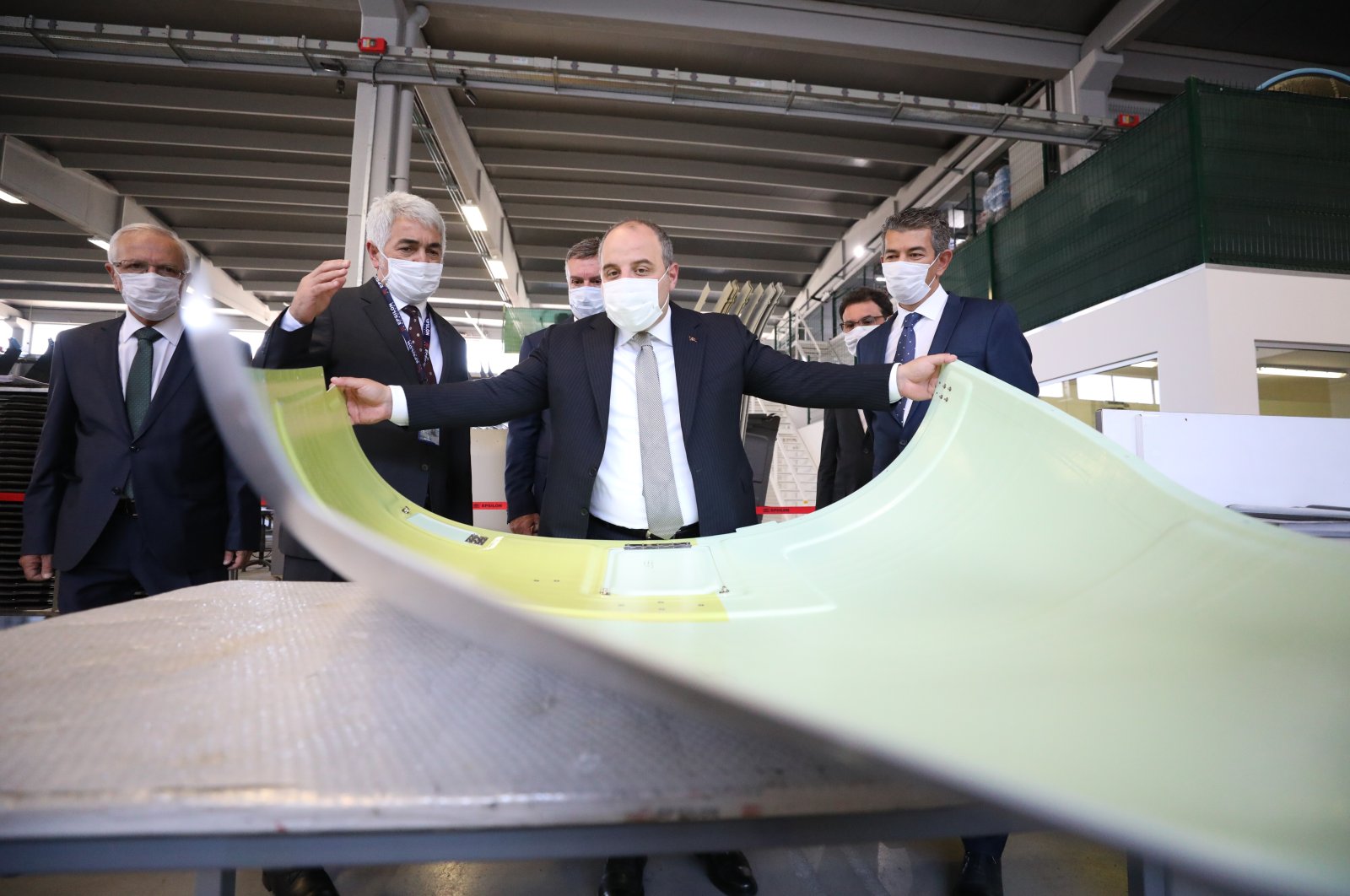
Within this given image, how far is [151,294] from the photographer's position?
1804 mm

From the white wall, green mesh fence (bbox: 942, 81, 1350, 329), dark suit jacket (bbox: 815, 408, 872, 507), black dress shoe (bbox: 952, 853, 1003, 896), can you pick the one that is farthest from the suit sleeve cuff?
green mesh fence (bbox: 942, 81, 1350, 329)

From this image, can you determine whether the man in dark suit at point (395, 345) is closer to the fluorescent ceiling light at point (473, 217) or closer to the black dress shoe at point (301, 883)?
the black dress shoe at point (301, 883)

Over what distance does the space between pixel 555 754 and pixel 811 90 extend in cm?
660

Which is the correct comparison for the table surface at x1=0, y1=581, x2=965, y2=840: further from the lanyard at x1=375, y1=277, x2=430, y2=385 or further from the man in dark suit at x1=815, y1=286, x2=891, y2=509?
the man in dark suit at x1=815, y1=286, x2=891, y2=509

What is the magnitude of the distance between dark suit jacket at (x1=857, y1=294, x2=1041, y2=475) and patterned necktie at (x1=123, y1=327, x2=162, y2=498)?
2.08 m

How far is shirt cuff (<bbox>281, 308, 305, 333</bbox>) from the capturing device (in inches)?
58.9

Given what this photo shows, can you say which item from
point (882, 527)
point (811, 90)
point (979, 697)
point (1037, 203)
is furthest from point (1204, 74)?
point (979, 697)

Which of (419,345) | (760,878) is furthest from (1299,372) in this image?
(419,345)

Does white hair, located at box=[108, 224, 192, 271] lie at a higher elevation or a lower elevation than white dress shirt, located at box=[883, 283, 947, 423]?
higher

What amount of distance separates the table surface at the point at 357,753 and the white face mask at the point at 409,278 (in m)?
1.29

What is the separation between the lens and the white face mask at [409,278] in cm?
185

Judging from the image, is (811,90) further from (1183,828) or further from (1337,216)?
(1183,828)

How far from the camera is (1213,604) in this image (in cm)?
71

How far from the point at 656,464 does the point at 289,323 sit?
0.92m
